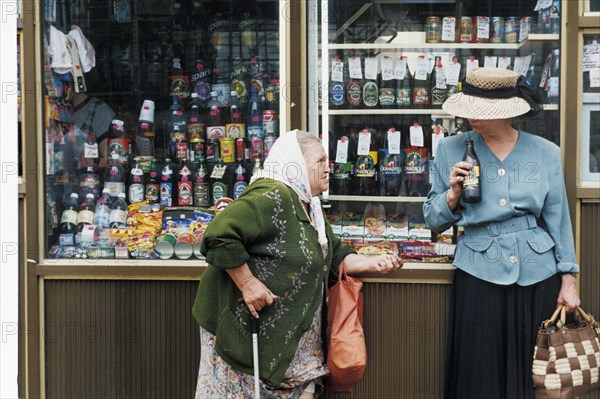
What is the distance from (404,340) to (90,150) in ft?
6.94

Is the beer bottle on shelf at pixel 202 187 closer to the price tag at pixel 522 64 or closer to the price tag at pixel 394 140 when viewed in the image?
the price tag at pixel 394 140

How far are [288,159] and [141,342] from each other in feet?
5.13

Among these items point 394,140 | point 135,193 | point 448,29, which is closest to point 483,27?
point 448,29

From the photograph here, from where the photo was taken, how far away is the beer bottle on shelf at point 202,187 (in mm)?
4785

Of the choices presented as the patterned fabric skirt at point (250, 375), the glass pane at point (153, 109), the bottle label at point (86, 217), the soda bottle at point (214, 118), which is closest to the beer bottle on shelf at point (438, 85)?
the glass pane at point (153, 109)

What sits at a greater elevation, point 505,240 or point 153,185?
point 153,185

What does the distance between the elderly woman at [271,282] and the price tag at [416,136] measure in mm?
1211

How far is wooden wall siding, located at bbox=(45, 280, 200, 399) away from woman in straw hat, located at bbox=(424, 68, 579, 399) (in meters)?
1.49

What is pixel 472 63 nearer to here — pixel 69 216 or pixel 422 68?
pixel 422 68

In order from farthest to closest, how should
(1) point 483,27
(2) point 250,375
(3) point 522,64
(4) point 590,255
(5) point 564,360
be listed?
1. (1) point 483,27
2. (3) point 522,64
3. (4) point 590,255
4. (5) point 564,360
5. (2) point 250,375

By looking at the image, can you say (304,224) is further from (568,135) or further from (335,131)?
(568,135)

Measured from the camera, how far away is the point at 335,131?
470 cm

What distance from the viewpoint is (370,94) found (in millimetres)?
4762

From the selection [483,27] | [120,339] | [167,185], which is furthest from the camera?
[167,185]
